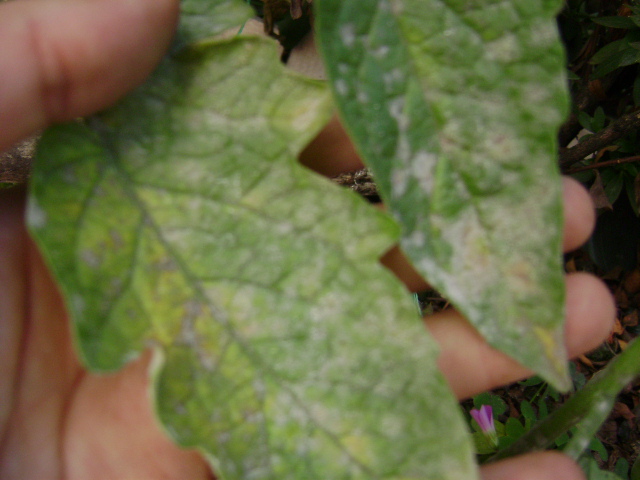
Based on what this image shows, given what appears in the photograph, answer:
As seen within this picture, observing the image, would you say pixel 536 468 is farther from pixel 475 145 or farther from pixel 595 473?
pixel 475 145

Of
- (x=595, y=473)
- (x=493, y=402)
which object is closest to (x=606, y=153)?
(x=493, y=402)

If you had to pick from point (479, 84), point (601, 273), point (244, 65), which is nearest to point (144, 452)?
point (244, 65)

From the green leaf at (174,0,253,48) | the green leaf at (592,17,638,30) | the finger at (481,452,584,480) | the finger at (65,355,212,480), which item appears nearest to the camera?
the green leaf at (174,0,253,48)

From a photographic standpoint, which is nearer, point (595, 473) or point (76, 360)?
point (595, 473)

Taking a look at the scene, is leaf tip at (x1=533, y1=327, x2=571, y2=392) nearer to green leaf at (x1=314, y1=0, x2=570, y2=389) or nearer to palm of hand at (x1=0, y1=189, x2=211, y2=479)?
green leaf at (x1=314, y1=0, x2=570, y2=389)

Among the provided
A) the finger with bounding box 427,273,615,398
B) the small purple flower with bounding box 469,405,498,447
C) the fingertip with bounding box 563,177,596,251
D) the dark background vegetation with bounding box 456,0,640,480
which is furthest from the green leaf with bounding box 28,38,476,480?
the dark background vegetation with bounding box 456,0,640,480
